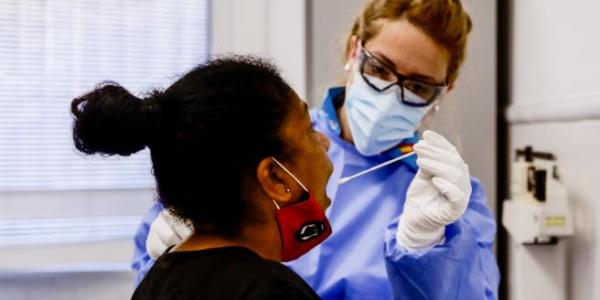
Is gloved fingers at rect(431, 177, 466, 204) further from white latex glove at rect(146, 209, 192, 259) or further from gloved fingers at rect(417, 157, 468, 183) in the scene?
white latex glove at rect(146, 209, 192, 259)

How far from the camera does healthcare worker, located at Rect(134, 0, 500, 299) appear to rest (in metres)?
1.06

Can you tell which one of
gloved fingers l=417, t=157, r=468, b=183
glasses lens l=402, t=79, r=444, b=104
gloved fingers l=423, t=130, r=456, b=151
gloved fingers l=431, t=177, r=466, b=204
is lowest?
gloved fingers l=431, t=177, r=466, b=204

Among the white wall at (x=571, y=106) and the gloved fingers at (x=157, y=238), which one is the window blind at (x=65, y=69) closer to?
the gloved fingers at (x=157, y=238)

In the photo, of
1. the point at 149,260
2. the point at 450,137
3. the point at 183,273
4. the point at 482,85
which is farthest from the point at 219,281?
the point at 482,85

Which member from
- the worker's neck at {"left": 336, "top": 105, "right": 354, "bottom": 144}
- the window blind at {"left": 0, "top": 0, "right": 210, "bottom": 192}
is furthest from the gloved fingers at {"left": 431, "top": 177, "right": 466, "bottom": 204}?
the window blind at {"left": 0, "top": 0, "right": 210, "bottom": 192}

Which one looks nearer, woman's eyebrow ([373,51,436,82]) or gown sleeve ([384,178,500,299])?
gown sleeve ([384,178,500,299])

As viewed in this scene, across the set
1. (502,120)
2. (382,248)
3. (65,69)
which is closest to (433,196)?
(382,248)

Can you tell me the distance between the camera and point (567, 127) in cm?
131

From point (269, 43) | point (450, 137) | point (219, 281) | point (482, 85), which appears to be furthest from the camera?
point (269, 43)

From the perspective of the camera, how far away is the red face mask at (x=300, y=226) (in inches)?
33.3

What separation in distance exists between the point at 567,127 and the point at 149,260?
3.08 feet

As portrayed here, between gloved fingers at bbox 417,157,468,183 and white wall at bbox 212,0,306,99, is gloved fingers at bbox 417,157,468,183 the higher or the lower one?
the lower one

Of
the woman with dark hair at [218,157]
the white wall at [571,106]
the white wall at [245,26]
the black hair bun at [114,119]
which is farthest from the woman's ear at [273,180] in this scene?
the white wall at [245,26]

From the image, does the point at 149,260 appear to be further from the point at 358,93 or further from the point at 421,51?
the point at 421,51
